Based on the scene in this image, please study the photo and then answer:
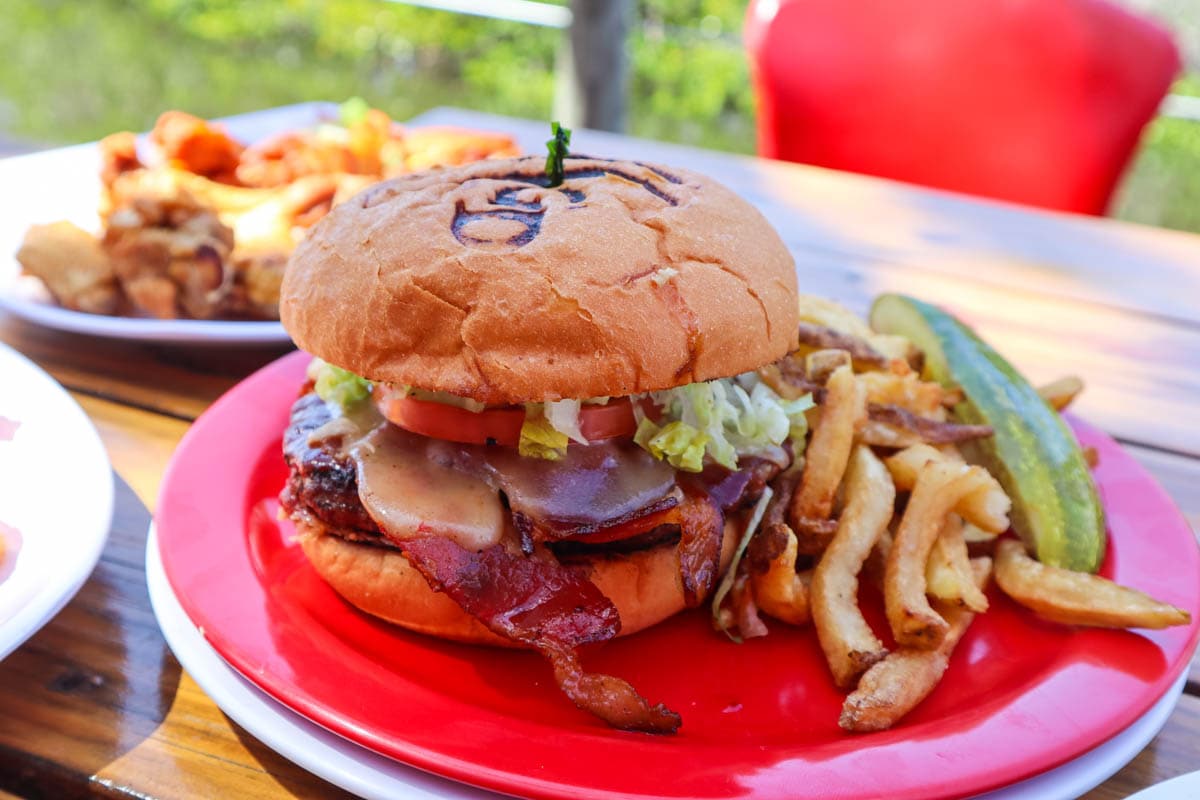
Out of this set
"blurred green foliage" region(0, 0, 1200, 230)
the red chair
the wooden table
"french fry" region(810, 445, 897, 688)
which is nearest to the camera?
the wooden table

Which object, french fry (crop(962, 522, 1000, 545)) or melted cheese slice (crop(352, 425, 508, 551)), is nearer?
melted cheese slice (crop(352, 425, 508, 551))

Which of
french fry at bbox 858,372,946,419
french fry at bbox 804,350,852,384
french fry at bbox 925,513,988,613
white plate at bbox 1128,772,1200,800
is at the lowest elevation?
french fry at bbox 925,513,988,613

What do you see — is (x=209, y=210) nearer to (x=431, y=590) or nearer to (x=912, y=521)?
(x=431, y=590)

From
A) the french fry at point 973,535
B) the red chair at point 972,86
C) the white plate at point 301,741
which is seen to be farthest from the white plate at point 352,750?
the red chair at point 972,86

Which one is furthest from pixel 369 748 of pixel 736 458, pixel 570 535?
pixel 736 458

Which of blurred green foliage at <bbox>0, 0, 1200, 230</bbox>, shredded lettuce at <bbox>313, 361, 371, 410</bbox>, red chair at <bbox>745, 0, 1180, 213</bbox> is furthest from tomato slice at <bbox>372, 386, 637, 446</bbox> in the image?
blurred green foliage at <bbox>0, 0, 1200, 230</bbox>

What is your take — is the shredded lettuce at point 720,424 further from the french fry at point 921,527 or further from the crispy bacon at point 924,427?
the french fry at point 921,527

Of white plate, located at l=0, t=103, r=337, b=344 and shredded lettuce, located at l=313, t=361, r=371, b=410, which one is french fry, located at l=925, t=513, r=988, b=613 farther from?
white plate, located at l=0, t=103, r=337, b=344
